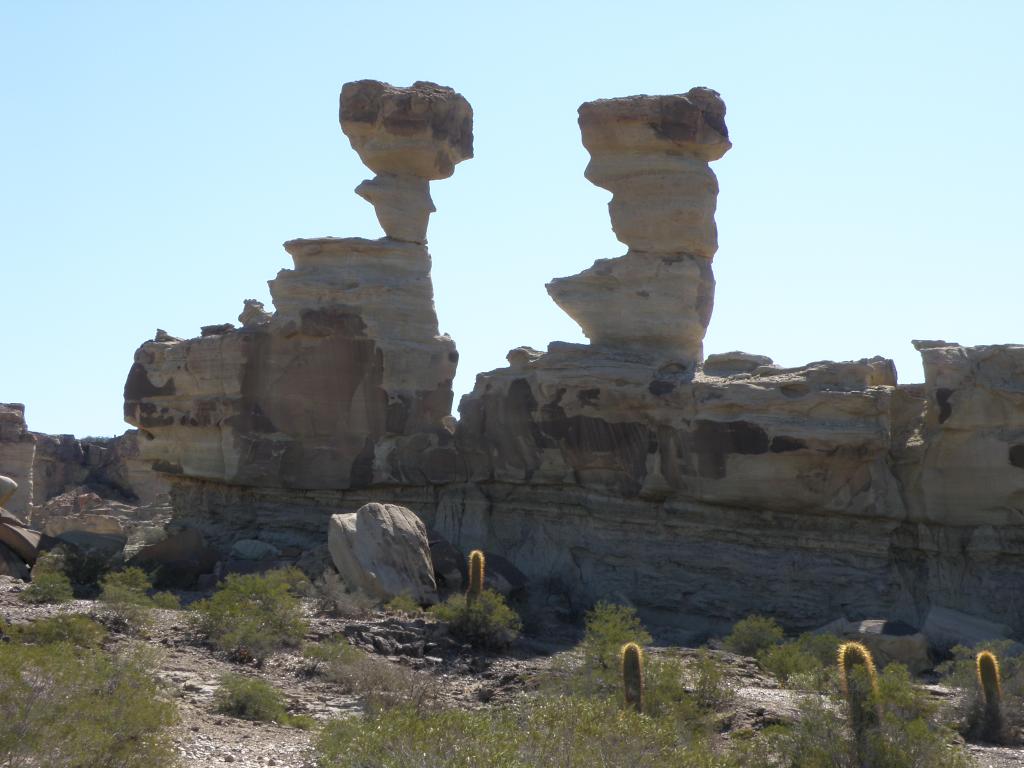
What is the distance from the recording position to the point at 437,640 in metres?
17.6

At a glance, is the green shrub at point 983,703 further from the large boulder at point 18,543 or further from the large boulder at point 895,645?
the large boulder at point 18,543

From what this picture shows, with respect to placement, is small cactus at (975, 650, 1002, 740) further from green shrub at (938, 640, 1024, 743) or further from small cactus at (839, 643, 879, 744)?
small cactus at (839, 643, 879, 744)

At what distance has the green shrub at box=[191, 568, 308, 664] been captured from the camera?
15.9 metres

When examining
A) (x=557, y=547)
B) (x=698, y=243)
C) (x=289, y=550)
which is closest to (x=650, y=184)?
(x=698, y=243)

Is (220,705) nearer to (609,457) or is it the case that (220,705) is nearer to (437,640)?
(437,640)

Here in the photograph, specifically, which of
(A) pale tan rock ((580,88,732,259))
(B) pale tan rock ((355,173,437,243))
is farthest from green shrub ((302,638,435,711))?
(B) pale tan rock ((355,173,437,243))

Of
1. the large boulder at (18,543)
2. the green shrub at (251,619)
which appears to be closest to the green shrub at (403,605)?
the green shrub at (251,619)

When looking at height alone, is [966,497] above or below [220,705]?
above

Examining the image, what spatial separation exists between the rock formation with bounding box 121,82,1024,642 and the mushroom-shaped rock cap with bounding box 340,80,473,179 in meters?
0.05

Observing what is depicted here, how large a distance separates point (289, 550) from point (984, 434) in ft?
40.2

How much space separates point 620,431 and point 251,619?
325 inches

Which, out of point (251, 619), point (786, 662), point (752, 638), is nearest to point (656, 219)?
point (752, 638)

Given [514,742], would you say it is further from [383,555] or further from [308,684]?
[383,555]

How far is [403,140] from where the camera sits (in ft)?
88.8
